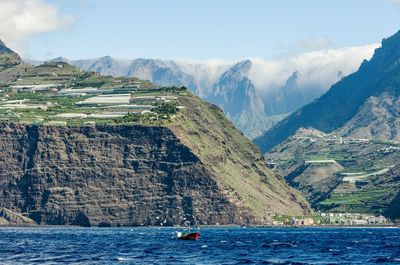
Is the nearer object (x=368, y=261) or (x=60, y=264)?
(x=60, y=264)

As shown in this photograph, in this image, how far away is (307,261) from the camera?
642ft

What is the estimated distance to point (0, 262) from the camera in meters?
186

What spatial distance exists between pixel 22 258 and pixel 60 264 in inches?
665

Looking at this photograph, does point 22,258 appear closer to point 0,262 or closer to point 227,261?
point 0,262

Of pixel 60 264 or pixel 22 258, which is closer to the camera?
pixel 60 264

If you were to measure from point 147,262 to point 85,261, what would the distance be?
1098 cm

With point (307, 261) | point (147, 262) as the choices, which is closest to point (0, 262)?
point (147, 262)

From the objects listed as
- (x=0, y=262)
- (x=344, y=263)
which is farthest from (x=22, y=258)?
(x=344, y=263)

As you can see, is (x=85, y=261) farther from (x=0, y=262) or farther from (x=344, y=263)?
(x=344, y=263)

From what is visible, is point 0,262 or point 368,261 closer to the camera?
point 0,262

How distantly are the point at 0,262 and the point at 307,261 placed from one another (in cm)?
5469

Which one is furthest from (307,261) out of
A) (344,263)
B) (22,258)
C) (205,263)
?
(22,258)

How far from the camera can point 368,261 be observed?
199 m

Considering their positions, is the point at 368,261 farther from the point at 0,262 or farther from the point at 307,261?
the point at 0,262
